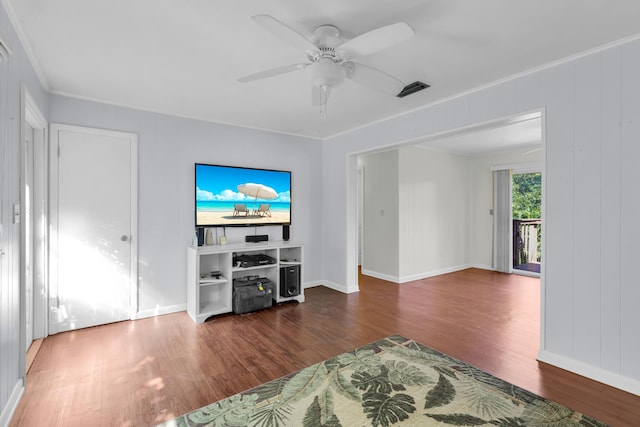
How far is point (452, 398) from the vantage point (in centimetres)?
206

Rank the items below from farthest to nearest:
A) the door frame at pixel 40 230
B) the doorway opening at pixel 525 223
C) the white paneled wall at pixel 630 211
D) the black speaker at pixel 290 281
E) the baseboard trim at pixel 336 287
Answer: the doorway opening at pixel 525 223, the baseboard trim at pixel 336 287, the black speaker at pixel 290 281, the door frame at pixel 40 230, the white paneled wall at pixel 630 211

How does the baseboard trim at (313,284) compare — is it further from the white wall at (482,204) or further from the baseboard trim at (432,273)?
the white wall at (482,204)

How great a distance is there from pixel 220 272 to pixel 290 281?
91 centimetres

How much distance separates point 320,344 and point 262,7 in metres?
2.68

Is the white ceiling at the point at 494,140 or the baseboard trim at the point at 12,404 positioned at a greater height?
the white ceiling at the point at 494,140

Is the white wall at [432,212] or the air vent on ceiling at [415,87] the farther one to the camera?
the white wall at [432,212]

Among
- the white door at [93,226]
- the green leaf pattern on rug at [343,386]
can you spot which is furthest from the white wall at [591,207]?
the white door at [93,226]

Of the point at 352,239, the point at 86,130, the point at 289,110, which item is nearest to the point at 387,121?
the point at 289,110

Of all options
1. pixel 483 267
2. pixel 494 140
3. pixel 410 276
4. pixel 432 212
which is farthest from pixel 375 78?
pixel 483 267

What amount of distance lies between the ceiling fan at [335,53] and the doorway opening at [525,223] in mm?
5122

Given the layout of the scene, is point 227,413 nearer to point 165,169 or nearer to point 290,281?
point 290,281

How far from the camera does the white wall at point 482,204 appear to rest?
642 centimetres

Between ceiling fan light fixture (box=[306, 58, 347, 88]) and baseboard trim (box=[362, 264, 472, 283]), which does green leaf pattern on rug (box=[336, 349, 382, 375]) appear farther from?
baseboard trim (box=[362, 264, 472, 283])

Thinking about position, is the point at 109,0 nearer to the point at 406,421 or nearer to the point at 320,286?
the point at 406,421
